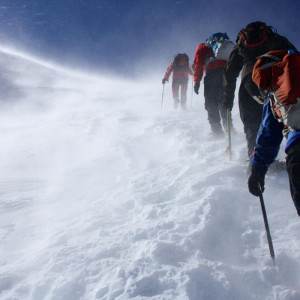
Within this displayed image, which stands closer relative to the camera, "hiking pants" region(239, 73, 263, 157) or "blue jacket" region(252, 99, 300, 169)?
"blue jacket" region(252, 99, 300, 169)

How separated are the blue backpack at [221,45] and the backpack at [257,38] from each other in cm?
131

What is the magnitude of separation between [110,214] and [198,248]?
1190 millimetres

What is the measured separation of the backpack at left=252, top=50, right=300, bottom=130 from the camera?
45.1 inches

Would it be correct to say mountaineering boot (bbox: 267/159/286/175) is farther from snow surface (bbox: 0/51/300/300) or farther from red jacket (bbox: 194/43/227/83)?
red jacket (bbox: 194/43/227/83)

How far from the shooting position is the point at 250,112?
9.21ft

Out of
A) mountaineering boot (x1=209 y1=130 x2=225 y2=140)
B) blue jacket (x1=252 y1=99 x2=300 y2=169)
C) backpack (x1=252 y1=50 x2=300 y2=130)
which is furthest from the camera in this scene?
mountaineering boot (x1=209 y1=130 x2=225 y2=140)

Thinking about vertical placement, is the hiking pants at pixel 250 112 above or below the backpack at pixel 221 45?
below

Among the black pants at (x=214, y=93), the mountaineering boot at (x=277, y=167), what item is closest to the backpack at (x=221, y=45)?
the black pants at (x=214, y=93)

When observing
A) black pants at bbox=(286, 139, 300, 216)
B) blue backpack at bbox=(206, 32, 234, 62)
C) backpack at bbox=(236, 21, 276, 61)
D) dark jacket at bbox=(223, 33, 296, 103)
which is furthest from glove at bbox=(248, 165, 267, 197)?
blue backpack at bbox=(206, 32, 234, 62)

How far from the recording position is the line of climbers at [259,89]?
1.23 meters

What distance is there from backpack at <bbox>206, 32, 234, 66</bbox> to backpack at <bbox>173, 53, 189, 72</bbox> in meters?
4.80

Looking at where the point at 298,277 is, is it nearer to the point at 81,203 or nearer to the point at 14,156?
the point at 81,203

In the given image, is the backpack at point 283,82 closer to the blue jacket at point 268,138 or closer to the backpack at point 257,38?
the blue jacket at point 268,138

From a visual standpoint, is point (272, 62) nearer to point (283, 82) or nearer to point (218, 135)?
point (283, 82)
